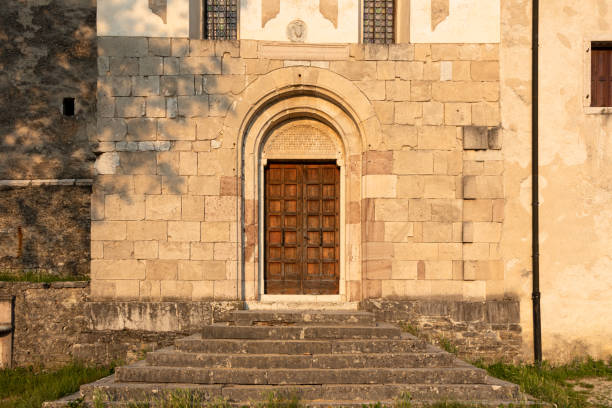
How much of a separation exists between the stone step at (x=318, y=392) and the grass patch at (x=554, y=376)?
0.76 m

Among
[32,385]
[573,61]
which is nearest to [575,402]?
[573,61]

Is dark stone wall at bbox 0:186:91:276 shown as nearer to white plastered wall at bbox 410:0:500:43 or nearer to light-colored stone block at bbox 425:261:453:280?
light-colored stone block at bbox 425:261:453:280

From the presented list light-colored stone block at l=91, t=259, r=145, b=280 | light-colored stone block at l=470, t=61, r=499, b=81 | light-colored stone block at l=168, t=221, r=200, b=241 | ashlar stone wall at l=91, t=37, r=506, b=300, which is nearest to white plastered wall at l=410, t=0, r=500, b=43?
ashlar stone wall at l=91, t=37, r=506, b=300

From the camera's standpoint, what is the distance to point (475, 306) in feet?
24.8

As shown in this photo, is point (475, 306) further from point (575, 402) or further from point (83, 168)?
point (83, 168)

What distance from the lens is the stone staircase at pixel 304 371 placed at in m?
5.38

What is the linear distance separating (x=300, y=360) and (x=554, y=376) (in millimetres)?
4011

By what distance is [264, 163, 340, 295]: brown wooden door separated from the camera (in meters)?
8.04

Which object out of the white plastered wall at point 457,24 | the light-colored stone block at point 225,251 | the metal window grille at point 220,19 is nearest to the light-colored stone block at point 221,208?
the light-colored stone block at point 225,251

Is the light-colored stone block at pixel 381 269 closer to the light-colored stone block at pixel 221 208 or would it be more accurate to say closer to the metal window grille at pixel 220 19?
the light-colored stone block at pixel 221 208

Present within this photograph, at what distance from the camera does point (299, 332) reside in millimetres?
6340

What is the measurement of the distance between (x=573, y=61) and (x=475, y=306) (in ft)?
14.0

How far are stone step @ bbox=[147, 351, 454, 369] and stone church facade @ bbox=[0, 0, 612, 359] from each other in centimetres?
160

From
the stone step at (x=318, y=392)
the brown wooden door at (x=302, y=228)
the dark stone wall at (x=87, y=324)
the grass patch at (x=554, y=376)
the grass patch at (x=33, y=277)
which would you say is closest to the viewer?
the stone step at (x=318, y=392)
